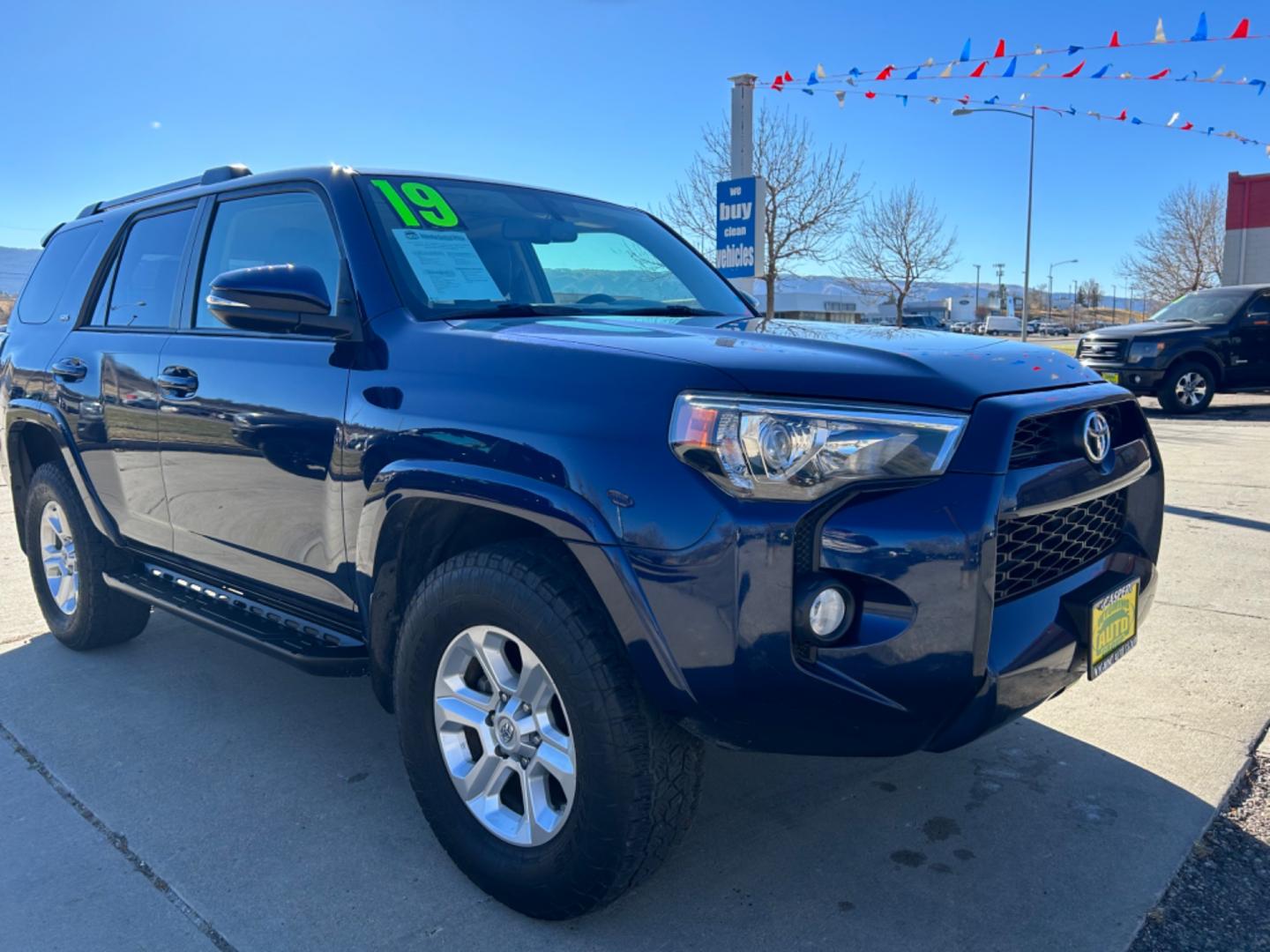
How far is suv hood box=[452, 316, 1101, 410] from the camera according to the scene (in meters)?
2.07

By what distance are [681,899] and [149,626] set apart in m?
A: 3.45

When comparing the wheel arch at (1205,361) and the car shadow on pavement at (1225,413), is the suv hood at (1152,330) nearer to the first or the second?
the wheel arch at (1205,361)

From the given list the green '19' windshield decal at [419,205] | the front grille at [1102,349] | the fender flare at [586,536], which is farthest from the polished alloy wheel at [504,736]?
the front grille at [1102,349]

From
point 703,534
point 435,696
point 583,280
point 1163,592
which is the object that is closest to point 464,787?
point 435,696

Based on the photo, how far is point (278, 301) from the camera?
8.87 feet

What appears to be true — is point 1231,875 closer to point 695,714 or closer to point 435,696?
point 695,714

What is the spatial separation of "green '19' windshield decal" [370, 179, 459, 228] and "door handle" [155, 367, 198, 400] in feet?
3.06

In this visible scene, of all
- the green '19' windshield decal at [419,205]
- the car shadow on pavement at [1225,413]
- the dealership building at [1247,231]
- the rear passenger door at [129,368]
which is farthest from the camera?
the dealership building at [1247,231]

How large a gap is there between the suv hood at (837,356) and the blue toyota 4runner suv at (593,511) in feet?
0.04

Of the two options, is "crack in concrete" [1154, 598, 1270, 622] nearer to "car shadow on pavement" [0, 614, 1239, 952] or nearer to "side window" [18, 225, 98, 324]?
"car shadow on pavement" [0, 614, 1239, 952]

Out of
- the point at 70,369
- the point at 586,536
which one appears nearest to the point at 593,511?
the point at 586,536

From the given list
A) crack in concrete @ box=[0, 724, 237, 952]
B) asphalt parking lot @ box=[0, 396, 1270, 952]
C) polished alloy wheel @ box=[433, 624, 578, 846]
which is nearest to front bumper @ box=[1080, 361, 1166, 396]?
asphalt parking lot @ box=[0, 396, 1270, 952]

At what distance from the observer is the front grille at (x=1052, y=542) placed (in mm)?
2109

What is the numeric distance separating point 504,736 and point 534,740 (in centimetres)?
9
